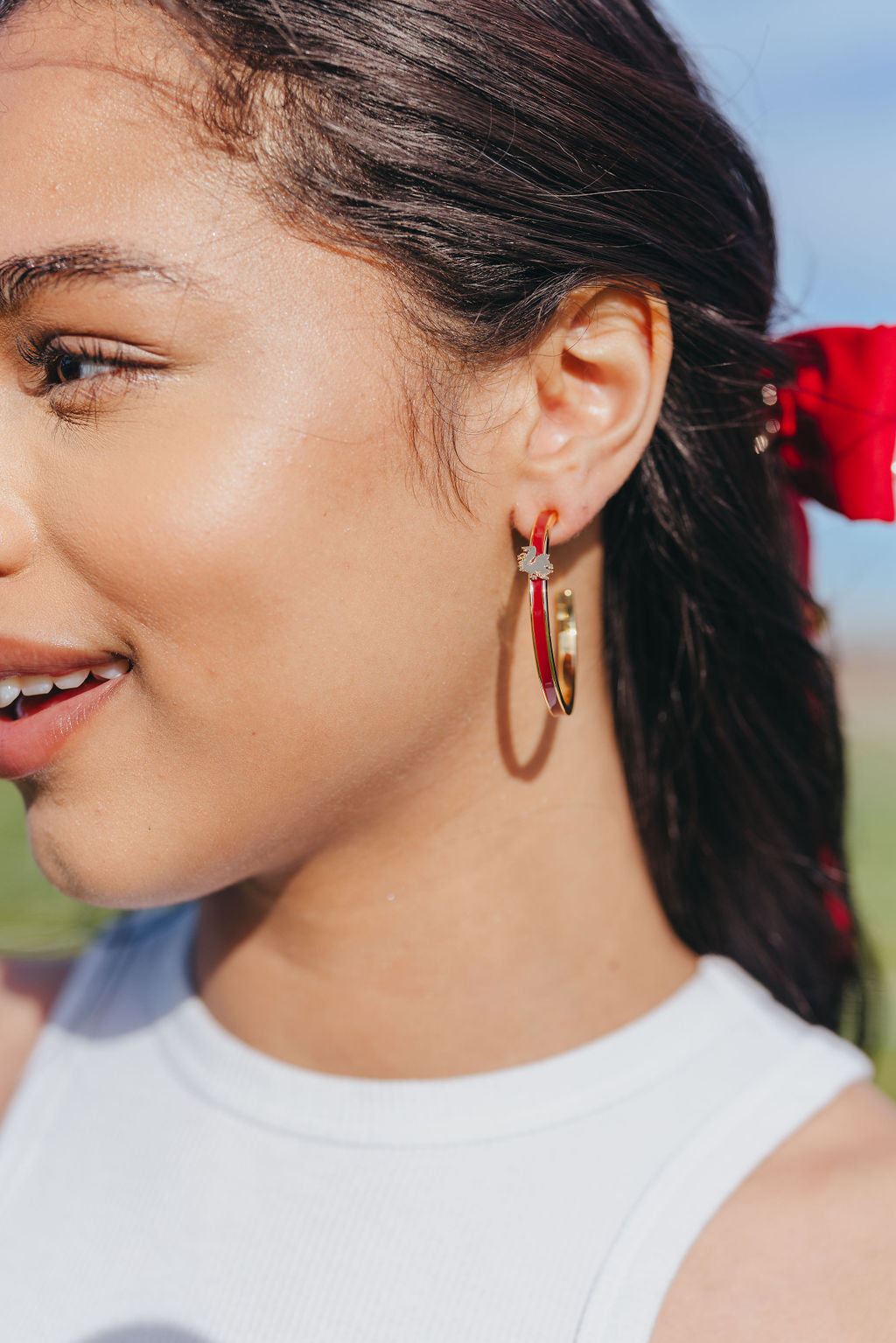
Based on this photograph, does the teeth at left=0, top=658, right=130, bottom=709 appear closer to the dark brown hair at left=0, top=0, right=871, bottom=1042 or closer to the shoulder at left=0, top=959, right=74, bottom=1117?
the dark brown hair at left=0, top=0, right=871, bottom=1042

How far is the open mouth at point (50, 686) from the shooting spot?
4.32 ft

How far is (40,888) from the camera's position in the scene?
14.5ft

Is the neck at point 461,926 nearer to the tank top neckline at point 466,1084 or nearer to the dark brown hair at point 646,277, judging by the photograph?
the tank top neckline at point 466,1084

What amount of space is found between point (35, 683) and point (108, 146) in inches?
22.0

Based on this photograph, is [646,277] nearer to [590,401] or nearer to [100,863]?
[590,401]

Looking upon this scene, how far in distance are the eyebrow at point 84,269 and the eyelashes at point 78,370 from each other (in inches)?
2.3

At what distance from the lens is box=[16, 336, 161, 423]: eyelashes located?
123cm

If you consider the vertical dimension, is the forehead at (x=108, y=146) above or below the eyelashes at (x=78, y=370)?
above

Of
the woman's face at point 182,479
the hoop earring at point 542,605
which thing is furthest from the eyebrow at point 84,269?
the hoop earring at point 542,605

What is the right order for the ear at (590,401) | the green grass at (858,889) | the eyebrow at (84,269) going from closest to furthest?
the eyebrow at (84,269) < the ear at (590,401) < the green grass at (858,889)

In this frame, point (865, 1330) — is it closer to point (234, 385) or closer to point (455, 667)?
point (455, 667)

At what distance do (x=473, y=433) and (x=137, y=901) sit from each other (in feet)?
2.12

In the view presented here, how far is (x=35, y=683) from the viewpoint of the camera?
1.34 metres

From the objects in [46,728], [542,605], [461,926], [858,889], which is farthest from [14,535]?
[858,889]
